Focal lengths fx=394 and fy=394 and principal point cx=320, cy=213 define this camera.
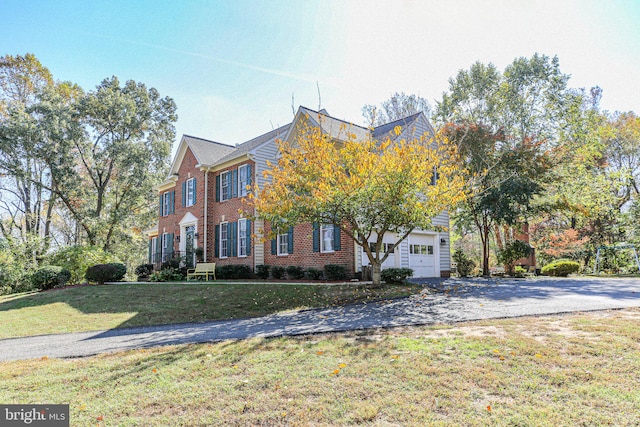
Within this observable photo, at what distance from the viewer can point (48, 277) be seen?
17.7 m

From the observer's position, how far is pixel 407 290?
12.0 m

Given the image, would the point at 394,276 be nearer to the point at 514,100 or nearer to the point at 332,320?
the point at 332,320

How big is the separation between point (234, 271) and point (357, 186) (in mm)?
10191

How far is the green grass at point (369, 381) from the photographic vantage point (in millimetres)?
3508

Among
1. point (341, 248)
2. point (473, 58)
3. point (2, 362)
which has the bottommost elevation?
point (2, 362)

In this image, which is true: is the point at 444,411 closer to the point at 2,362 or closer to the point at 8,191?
the point at 2,362

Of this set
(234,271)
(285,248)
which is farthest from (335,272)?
(234,271)

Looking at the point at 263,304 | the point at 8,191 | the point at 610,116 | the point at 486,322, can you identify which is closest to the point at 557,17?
the point at 486,322

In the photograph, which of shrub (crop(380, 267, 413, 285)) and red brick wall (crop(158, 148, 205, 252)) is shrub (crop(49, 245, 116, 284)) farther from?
shrub (crop(380, 267, 413, 285))

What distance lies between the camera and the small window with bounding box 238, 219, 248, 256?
19.8 meters

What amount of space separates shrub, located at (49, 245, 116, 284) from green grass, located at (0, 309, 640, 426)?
52.7ft

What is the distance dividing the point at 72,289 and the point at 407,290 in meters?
13.7

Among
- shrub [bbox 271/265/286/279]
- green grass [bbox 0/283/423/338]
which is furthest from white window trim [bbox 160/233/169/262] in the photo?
shrub [bbox 271/265/286/279]

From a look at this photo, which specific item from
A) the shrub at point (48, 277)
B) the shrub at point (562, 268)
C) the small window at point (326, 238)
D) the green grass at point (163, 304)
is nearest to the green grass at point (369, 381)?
the green grass at point (163, 304)
